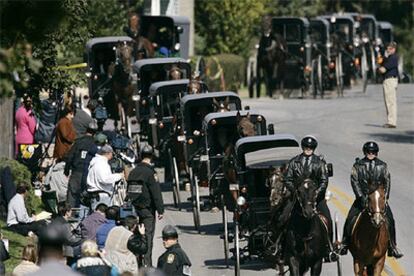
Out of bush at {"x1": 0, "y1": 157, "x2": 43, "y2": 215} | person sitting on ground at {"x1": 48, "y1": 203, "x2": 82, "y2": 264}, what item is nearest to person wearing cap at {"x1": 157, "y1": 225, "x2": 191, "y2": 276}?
person sitting on ground at {"x1": 48, "y1": 203, "x2": 82, "y2": 264}

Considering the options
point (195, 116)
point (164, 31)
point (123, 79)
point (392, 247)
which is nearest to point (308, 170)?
point (392, 247)

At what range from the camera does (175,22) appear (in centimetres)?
4097

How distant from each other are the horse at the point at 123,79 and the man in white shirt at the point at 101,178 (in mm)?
9127

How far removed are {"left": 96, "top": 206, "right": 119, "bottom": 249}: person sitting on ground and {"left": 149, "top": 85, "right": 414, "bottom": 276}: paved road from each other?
266cm

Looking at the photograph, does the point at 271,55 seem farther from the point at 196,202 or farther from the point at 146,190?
the point at 146,190

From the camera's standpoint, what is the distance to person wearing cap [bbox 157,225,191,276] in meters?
19.1

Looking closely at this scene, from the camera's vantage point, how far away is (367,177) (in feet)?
70.5

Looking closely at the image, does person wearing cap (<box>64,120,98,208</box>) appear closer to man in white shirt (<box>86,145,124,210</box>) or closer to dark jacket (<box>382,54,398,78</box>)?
man in white shirt (<box>86,145,124,210</box>)

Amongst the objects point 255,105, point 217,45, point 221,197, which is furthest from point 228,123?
point 217,45

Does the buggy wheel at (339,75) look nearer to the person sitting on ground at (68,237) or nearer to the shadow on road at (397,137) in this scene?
the shadow on road at (397,137)

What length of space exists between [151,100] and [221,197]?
7.01 metres

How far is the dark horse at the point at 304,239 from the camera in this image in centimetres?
2077

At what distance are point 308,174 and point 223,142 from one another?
642 centimetres

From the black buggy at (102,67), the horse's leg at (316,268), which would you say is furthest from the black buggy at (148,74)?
the horse's leg at (316,268)
